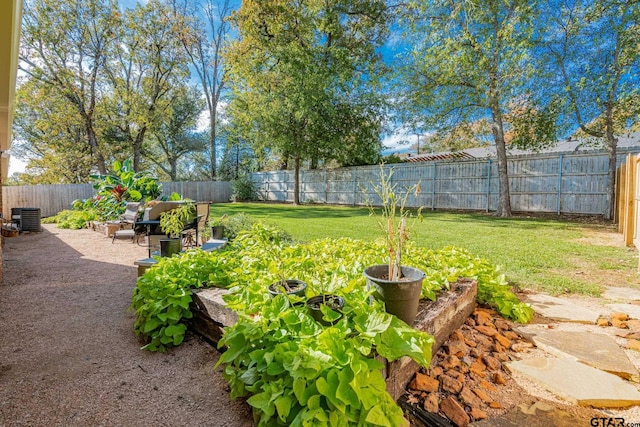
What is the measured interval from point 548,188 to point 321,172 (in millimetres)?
9910

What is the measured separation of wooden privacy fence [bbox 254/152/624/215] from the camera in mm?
9289

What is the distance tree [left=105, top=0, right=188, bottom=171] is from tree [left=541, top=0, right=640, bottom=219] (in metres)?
16.9

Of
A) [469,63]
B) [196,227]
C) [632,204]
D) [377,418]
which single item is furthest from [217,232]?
[469,63]

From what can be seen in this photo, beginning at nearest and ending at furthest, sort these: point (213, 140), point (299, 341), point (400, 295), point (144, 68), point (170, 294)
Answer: point (299, 341), point (400, 295), point (170, 294), point (144, 68), point (213, 140)

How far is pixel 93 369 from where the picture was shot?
6.62 ft

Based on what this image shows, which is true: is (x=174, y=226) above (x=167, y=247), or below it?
above

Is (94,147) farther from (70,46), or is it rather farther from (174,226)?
(174,226)

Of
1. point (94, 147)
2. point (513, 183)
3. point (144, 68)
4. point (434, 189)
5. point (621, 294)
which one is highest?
A: point (144, 68)

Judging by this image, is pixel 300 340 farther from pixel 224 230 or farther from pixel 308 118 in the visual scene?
pixel 308 118

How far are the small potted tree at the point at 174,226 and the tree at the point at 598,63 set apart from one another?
1000 cm

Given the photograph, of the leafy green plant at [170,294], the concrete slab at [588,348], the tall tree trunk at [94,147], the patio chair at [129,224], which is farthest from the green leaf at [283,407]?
the tall tree trunk at [94,147]

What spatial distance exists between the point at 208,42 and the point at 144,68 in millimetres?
5926

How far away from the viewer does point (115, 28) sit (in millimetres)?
15305

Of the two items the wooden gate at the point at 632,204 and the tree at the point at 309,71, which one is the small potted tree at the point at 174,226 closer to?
the wooden gate at the point at 632,204
